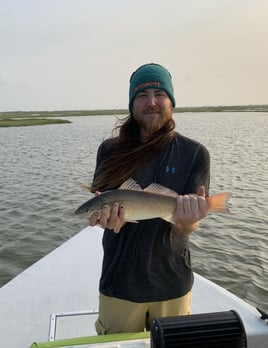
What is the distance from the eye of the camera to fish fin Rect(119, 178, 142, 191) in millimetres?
3020

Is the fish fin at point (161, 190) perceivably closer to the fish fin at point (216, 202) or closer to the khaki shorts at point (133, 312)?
the fish fin at point (216, 202)

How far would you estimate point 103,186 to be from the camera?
3330 mm

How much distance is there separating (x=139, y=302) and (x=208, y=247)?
22.4ft

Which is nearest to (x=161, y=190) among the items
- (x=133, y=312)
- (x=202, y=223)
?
(x=133, y=312)

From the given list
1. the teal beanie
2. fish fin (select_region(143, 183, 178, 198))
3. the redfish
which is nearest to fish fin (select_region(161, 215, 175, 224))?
the redfish

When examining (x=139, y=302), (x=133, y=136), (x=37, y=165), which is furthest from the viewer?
(x=37, y=165)

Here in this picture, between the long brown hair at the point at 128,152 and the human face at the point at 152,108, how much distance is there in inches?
2.4

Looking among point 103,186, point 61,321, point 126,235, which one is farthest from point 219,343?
point 61,321

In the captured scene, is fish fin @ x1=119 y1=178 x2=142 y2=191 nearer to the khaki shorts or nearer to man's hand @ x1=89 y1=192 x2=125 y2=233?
man's hand @ x1=89 y1=192 x2=125 y2=233

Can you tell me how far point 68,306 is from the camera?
5000 millimetres

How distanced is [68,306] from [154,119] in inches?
121

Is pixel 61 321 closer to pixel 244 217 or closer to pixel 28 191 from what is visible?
pixel 244 217

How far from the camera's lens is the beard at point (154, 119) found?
3.10 meters

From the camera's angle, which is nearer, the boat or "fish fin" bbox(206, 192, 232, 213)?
"fish fin" bbox(206, 192, 232, 213)
